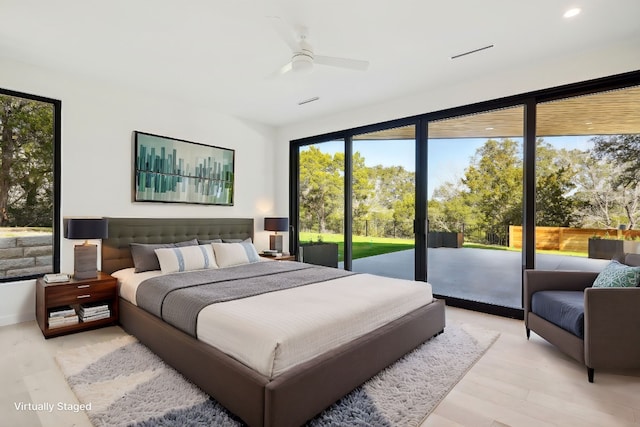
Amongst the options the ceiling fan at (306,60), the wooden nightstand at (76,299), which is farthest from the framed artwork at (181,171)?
the ceiling fan at (306,60)

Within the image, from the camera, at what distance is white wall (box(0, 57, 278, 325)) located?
3.49m

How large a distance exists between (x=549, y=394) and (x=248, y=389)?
199 cm

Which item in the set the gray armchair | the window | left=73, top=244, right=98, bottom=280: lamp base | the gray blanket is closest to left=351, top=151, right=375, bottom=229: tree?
the gray blanket

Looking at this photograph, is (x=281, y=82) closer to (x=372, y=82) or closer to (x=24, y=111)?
(x=372, y=82)

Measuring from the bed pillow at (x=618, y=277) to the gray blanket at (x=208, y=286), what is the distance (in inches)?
88.0

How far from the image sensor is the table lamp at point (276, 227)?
17.4 ft

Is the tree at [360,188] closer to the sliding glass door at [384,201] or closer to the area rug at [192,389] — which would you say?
the sliding glass door at [384,201]

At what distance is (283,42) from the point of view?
10.0ft

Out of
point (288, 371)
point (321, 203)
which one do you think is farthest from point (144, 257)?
point (321, 203)

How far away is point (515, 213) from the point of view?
12.4 feet

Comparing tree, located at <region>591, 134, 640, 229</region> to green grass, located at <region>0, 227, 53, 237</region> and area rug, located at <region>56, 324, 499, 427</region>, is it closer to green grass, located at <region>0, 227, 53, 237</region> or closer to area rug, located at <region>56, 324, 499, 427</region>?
area rug, located at <region>56, 324, 499, 427</region>

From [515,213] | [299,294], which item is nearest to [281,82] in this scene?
[299,294]

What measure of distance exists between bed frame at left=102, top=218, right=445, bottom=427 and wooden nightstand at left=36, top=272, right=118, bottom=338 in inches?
7.4

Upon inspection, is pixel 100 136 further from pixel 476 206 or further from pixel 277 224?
pixel 476 206
